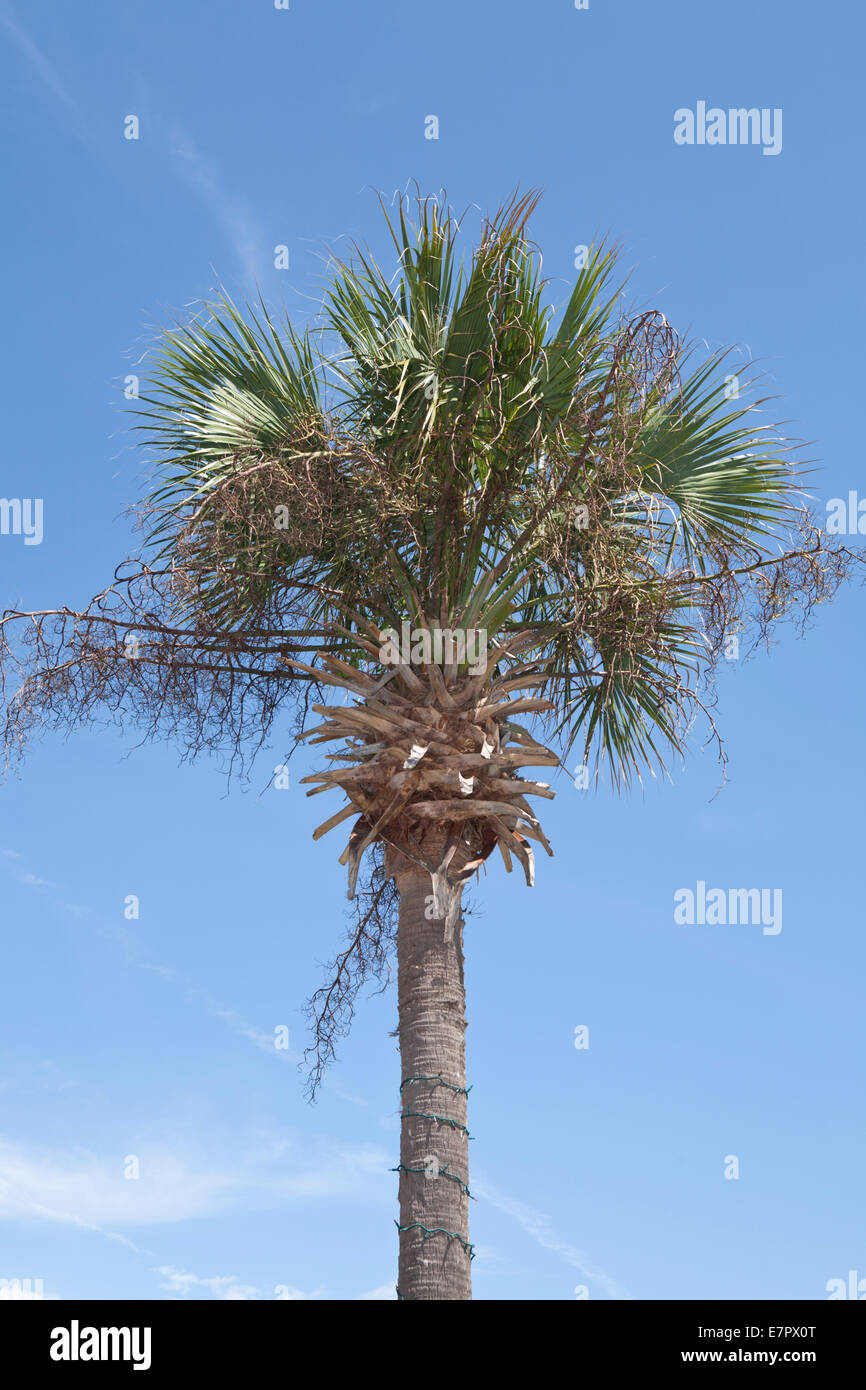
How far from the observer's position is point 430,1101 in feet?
28.3

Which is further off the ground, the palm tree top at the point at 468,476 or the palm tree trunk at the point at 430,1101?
the palm tree top at the point at 468,476

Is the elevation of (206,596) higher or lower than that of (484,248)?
lower

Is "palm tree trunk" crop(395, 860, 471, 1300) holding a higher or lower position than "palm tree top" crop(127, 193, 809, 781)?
lower

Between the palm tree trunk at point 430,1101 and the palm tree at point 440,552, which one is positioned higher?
the palm tree at point 440,552

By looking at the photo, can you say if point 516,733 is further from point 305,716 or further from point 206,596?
point 206,596

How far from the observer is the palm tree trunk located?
26.9 ft

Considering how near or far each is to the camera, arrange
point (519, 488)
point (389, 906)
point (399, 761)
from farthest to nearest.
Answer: point (389, 906) → point (519, 488) → point (399, 761)

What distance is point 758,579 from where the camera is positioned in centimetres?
1074

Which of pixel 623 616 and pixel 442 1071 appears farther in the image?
pixel 623 616

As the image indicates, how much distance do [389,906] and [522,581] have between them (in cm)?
325

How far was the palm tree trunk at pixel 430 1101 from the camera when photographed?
8.21m
